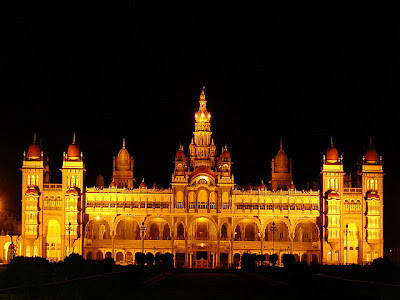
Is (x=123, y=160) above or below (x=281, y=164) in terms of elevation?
above

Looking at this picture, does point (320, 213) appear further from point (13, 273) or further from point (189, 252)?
point (13, 273)

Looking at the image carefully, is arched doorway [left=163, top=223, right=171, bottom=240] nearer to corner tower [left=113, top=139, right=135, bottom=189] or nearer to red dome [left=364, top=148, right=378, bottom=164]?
corner tower [left=113, top=139, right=135, bottom=189]

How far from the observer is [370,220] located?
123188 mm

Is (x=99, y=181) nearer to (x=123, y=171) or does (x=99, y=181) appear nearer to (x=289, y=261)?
(x=123, y=171)

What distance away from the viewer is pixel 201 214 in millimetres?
124938

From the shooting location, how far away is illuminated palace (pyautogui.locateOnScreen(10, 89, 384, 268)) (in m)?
123

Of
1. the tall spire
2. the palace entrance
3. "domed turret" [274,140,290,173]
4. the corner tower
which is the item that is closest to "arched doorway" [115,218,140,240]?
the palace entrance

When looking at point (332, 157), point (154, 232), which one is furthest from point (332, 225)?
point (154, 232)

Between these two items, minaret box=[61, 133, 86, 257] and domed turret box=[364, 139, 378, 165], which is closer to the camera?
minaret box=[61, 133, 86, 257]

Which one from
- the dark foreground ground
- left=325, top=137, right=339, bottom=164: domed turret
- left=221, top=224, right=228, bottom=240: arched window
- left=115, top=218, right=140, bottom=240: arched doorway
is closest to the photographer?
the dark foreground ground

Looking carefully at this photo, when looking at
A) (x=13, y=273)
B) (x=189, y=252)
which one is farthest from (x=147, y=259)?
(x=13, y=273)

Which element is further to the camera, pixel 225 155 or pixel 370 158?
pixel 225 155

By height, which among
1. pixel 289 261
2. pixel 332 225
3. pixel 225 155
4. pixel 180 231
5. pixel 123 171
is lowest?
pixel 289 261

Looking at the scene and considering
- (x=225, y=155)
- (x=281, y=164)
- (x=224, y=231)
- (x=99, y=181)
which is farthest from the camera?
(x=99, y=181)
